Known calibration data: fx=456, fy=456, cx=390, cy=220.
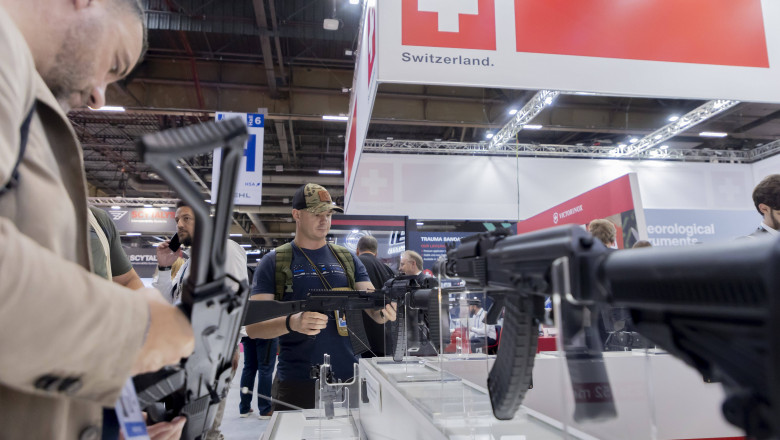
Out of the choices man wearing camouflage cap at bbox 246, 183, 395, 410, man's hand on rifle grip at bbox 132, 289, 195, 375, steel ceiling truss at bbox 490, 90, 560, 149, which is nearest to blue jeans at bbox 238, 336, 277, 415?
man wearing camouflage cap at bbox 246, 183, 395, 410

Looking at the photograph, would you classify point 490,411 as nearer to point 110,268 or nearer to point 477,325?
point 477,325

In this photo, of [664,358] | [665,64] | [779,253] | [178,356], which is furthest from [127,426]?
[665,64]

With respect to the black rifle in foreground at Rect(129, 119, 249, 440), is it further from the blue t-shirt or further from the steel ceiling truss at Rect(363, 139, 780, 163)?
the steel ceiling truss at Rect(363, 139, 780, 163)

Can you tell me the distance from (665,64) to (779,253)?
2279 mm

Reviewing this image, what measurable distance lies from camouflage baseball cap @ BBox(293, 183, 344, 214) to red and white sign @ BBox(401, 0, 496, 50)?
34.9 inches

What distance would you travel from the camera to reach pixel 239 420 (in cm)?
475

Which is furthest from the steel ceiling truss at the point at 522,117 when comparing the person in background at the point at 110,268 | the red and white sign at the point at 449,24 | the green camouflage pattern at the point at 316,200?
the person in background at the point at 110,268

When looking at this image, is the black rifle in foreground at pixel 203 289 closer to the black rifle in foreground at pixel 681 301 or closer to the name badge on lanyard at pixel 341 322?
the black rifle in foreground at pixel 681 301

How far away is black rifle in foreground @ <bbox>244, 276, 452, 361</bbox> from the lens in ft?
5.38

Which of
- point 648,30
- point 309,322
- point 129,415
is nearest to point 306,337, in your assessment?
point 309,322

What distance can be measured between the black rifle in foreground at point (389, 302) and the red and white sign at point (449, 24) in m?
1.10

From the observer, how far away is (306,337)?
7.68 ft

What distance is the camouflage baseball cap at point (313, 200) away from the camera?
2408mm

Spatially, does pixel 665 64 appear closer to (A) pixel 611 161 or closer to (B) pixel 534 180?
(B) pixel 534 180
